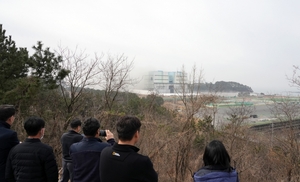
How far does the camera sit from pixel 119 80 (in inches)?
400

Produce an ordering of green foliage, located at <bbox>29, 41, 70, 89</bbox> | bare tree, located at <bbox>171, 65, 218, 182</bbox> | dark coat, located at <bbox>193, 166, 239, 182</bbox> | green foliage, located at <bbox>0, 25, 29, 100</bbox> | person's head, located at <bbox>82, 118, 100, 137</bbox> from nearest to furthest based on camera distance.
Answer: dark coat, located at <bbox>193, 166, 239, 182</bbox> < person's head, located at <bbox>82, 118, 100, 137</bbox> < bare tree, located at <bbox>171, 65, 218, 182</bbox> < green foliage, located at <bbox>0, 25, 29, 100</bbox> < green foliage, located at <bbox>29, 41, 70, 89</bbox>

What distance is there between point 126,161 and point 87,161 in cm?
68

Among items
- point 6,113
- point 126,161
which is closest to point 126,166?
point 126,161

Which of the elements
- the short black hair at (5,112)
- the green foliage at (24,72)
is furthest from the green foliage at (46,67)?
the short black hair at (5,112)

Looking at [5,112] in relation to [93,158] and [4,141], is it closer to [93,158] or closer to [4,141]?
[4,141]

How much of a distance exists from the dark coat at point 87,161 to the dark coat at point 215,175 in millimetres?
912

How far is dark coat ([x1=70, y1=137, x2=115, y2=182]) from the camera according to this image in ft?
6.79

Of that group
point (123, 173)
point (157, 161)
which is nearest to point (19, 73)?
point (157, 161)

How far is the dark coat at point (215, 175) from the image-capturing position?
5.41 ft

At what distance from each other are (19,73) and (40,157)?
31.3 feet

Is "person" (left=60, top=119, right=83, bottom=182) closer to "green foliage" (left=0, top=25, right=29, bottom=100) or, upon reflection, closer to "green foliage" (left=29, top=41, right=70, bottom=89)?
"green foliage" (left=0, top=25, right=29, bottom=100)

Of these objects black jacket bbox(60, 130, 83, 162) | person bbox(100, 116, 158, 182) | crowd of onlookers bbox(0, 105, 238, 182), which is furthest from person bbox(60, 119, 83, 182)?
person bbox(100, 116, 158, 182)

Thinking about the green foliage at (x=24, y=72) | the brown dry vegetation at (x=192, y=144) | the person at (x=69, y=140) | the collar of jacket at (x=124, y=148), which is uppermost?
the green foliage at (x=24, y=72)

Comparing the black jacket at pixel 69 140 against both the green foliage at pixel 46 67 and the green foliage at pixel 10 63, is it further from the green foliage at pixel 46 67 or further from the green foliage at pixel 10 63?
the green foliage at pixel 46 67
